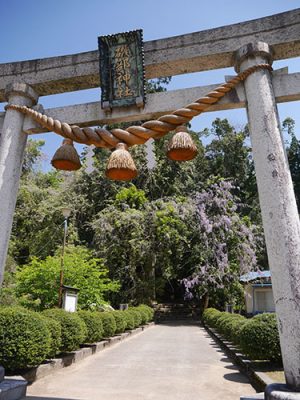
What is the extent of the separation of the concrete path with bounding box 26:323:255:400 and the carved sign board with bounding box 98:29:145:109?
14.2 ft

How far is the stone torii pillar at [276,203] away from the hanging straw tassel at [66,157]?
217cm

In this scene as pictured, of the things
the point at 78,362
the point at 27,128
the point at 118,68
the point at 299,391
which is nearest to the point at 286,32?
the point at 118,68

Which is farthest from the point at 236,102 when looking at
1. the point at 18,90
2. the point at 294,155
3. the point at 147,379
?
the point at 294,155

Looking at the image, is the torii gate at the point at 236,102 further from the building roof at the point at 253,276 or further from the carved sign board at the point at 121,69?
the building roof at the point at 253,276

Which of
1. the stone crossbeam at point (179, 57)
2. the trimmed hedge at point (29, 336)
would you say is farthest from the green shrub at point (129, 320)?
the stone crossbeam at point (179, 57)

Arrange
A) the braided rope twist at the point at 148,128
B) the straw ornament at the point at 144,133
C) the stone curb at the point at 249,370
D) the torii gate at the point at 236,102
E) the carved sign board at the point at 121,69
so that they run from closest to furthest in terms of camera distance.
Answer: the torii gate at the point at 236,102 < the straw ornament at the point at 144,133 < the braided rope twist at the point at 148,128 < the carved sign board at the point at 121,69 < the stone curb at the point at 249,370

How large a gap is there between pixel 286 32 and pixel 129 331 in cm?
1347

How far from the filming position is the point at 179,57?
461cm

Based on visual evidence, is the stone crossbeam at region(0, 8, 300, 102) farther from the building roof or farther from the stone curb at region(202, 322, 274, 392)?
the building roof

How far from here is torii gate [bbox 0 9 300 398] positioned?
3.50m

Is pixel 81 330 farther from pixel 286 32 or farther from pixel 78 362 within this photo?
pixel 286 32

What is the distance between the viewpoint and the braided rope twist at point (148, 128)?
395 cm

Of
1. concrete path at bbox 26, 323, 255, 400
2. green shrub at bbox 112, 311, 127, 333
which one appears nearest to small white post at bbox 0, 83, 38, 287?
concrete path at bbox 26, 323, 255, 400

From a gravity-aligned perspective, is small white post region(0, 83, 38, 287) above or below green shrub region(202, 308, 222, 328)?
above
